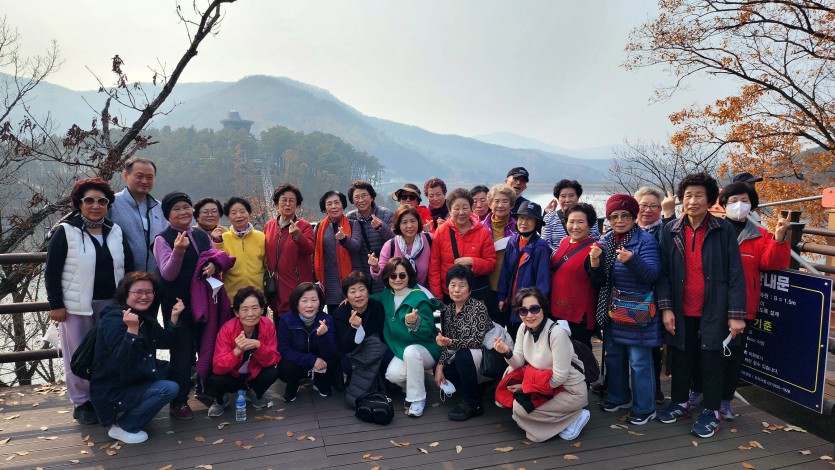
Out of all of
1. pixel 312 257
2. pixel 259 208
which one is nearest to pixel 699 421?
pixel 312 257

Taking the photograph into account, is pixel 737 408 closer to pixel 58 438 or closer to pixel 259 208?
pixel 58 438

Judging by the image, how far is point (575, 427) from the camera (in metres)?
3.82

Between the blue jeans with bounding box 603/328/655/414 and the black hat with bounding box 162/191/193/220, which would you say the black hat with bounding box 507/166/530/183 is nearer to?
the blue jeans with bounding box 603/328/655/414

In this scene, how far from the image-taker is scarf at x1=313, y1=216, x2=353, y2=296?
503 cm

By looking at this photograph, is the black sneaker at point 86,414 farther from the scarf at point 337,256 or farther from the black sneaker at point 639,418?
the black sneaker at point 639,418

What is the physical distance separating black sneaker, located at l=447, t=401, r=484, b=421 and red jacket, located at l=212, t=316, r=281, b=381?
1.63 m

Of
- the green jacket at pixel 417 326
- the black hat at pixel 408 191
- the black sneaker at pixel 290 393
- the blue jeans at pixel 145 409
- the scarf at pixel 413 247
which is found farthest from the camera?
the black hat at pixel 408 191

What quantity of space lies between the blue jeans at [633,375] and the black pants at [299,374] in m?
2.53

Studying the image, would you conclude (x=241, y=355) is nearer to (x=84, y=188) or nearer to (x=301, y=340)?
(x=301, y=340)

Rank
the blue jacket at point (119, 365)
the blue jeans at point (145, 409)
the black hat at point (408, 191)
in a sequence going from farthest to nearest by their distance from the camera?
the black hat at point (408, 191)
the blue jeans at point (145, 409)
the blue jacket at point (119, 365)

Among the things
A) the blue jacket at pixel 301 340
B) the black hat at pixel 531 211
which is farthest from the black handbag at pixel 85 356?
the black hat at pixel 531 211

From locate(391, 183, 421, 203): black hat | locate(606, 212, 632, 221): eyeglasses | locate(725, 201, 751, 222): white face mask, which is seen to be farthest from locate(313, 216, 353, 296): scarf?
locate(725, 201, 751, 222): white face mask

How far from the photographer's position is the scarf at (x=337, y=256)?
16.5ft

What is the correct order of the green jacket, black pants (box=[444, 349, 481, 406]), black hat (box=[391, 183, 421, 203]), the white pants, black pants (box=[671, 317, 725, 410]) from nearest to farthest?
1. black pants (box=[671, 317, 725, 410])
2. black pants (box=[444, 349, 481, 406])
3. the white pants
4. the green jacket
5. black hat (box=[391, 183, 421, 203])
